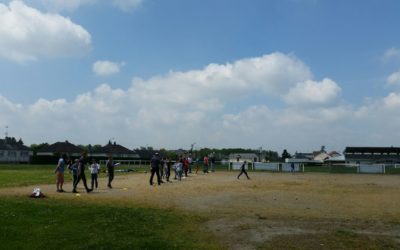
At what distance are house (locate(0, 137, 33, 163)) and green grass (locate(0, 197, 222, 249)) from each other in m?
117

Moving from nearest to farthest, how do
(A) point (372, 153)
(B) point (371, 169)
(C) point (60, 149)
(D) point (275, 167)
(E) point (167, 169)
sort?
(E) point (167, 169) < (B) point (371, 169) < (D) point (275, 167) < (A) point (372, 153) < (C) point (60, 149)

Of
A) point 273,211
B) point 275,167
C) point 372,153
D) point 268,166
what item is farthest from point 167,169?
point 372,153

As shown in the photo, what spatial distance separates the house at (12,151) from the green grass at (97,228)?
11659 cm

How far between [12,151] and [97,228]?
424 ft

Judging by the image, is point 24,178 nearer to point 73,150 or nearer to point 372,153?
point 372,153

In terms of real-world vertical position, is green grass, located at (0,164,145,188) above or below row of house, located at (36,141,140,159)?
below

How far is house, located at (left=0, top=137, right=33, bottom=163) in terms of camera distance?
129 m

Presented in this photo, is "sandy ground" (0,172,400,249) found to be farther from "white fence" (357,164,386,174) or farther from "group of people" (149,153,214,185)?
"white fence" (357,164,386,174)

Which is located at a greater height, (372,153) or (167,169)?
(372,153)

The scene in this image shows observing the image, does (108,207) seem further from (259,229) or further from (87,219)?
(259,229)

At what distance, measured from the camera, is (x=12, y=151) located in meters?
133

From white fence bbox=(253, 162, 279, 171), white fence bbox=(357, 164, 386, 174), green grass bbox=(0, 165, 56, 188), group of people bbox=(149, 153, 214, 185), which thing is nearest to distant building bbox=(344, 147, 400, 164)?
white fence bbox=(253, 162, 279, 171)

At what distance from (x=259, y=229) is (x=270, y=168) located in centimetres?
5004

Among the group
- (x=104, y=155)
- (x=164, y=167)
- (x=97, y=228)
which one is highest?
(x=104, y=155)
